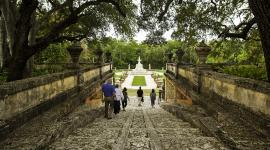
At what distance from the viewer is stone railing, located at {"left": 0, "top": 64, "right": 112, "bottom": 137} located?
7336 mm

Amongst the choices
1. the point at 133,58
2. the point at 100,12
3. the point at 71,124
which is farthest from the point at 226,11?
the point at 133,58

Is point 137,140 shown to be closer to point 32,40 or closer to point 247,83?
point 247,83

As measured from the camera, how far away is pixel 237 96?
31.3 feet

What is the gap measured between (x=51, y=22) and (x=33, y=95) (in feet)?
43.7

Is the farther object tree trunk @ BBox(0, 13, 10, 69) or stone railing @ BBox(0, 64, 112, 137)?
tree trunk @ BBox(0, 13, 10, 69)

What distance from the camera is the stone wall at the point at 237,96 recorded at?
7582mm

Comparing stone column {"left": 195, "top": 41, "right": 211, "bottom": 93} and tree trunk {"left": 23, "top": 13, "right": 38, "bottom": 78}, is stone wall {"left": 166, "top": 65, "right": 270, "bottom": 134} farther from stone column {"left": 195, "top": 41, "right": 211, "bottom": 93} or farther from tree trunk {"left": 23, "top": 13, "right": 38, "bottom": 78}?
tree trunk {"left": 23, "top": 13, "right": 38, "bottom": 78}

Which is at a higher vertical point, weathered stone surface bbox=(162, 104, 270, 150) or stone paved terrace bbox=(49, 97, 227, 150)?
weathered stone surface bbox=(162, 104, 270, 150)

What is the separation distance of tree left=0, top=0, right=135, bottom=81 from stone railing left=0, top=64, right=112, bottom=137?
4.61 feet

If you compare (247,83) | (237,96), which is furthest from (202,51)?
(247,83)

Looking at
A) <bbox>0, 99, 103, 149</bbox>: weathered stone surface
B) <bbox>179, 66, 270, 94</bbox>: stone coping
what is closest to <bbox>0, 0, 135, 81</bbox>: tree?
<bbox>0, 99, 103, 149</bbox>: weathered stone surface

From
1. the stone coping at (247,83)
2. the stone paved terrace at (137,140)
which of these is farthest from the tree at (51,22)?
the stone coping at (247,83)

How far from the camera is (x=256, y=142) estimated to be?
6637 millimetres

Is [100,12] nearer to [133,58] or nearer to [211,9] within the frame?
[211,9]
